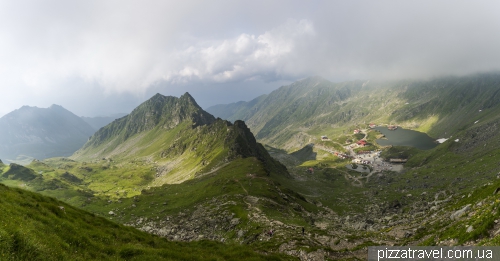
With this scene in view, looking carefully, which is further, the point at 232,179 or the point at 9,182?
the point at 9,182

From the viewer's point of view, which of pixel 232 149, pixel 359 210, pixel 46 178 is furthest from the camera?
pixel 46 178

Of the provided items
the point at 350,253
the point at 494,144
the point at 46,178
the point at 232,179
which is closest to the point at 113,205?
the point at 232,179

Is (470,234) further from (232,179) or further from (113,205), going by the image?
(113,205)

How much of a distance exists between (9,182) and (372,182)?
890 feet

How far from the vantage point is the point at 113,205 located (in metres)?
105

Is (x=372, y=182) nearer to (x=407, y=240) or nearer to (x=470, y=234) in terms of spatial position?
(x=407, y=240)

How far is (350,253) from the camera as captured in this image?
36.8 metres

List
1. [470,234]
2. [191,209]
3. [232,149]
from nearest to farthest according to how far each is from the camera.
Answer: [470,234]
[191,209]
[232,149]

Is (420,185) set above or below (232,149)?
below

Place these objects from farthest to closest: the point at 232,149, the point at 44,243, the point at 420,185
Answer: the point at 232,149 → the point at 420,185 → the point at 44,243

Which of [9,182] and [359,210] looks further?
[9,182]

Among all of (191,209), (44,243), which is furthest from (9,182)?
(44,243)

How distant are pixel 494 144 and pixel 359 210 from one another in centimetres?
12005

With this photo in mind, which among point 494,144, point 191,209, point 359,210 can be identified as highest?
point 494,144
